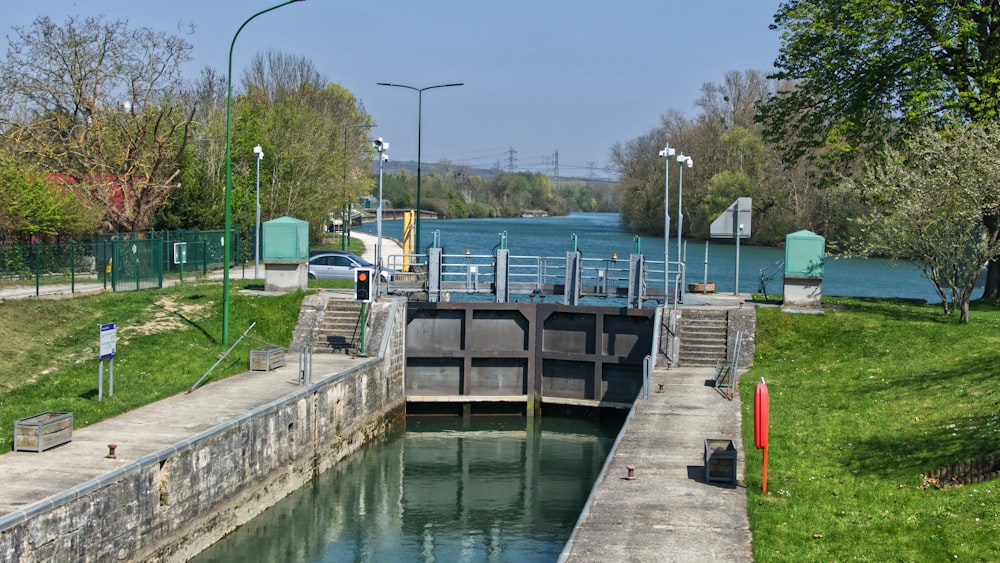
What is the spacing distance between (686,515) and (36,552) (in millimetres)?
8516

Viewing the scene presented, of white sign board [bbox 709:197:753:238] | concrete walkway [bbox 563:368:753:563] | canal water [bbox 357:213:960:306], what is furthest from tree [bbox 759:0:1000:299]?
concrete walkway [bbox 563:368:753:563]

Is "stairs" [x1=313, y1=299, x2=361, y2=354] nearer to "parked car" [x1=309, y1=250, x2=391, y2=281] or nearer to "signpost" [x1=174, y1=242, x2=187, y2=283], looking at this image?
"signpost" [x1=174, y1=242, x2=187, y2=283]

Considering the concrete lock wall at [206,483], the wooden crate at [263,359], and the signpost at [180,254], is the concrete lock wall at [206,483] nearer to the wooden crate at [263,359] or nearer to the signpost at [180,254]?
the wooden crate at [263,359]

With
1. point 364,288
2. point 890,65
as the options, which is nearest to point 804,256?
point 890,65

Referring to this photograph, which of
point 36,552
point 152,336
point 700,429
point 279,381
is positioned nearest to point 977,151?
point 700,429

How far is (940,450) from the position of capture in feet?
55.6

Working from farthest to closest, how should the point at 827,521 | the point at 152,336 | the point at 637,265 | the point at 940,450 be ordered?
the point at 637,265
the point at 152,336
the point at 940,450
the point at 827,521

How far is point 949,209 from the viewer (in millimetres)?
28484

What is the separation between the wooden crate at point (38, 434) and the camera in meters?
16.5

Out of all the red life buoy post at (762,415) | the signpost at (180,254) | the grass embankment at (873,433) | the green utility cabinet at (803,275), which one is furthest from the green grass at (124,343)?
the green utility cabinet at (803,275)

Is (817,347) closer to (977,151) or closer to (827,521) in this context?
(977,151)

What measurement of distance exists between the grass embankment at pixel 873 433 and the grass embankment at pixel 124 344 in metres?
11.9

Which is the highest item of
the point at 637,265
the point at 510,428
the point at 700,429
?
the point at 637,265

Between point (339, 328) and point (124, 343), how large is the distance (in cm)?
604
